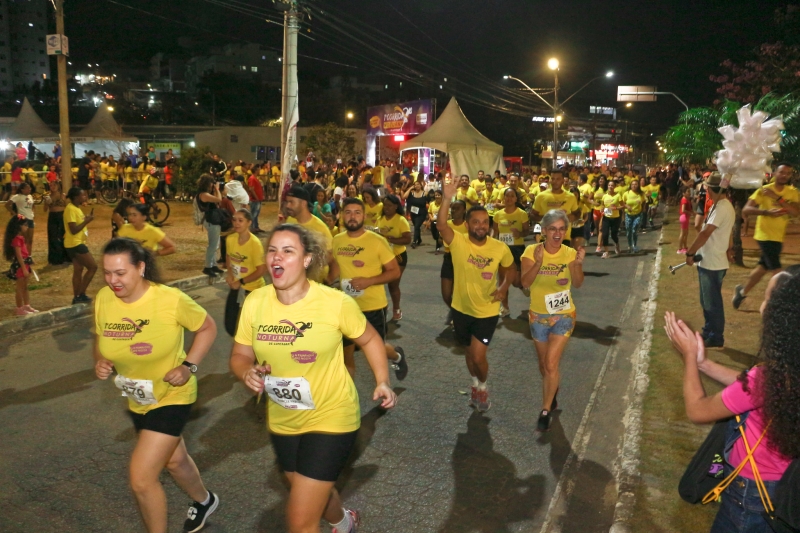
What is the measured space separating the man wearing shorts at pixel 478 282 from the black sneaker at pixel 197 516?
8.87 feet

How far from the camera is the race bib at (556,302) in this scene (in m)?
5.68

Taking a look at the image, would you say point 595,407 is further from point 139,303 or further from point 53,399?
point 53,399

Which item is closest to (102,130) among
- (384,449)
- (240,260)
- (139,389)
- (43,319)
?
(43,319)

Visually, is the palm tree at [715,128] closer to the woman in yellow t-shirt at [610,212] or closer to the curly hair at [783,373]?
the woman in yellow t-shirt at [610,212]

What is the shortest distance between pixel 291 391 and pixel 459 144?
24.2 metres

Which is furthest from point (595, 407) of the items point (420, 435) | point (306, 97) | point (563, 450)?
point (306, 97)

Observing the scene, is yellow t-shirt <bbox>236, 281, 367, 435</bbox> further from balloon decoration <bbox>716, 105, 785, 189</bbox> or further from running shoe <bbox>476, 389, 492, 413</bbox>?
balloon decoration <bbox>716, 105, 785, 189</bbox>

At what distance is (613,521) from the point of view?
4.29m

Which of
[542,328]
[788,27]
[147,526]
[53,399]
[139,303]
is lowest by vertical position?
[53,399]

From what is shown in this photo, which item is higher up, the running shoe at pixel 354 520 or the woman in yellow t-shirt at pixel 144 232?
the woman in yellow t-shirt at pixel 144 232

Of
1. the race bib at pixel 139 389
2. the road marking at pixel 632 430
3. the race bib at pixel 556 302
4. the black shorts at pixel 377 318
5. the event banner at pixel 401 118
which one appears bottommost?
the road marking at pixel 632 430

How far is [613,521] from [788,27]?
23.4 meters

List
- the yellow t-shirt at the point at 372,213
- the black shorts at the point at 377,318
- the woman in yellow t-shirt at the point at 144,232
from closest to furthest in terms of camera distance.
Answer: the black shorts at the point at 377,318 < the woman in yellow t-shirt at the point at 144,232 < the yellow t-shirt at the point at 372,213

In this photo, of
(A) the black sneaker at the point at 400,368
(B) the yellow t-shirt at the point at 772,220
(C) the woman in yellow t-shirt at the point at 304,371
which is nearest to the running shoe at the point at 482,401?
(A) the black sneaker at the point at 400,368
